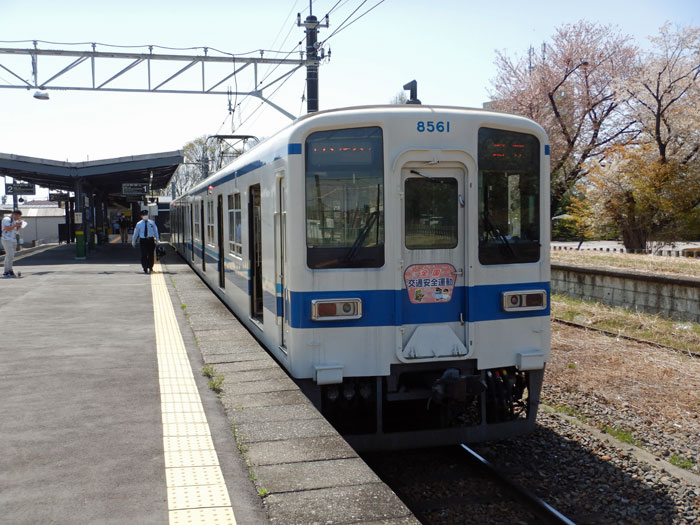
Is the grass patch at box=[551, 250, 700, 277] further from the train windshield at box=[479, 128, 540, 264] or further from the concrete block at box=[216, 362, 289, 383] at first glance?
the concrete block at box=[216, 362, 289, 383]

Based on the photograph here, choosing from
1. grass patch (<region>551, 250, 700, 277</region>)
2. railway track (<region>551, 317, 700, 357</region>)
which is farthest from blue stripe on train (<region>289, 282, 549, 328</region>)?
grass patch (<region>551, 250, 700, 277</region>)

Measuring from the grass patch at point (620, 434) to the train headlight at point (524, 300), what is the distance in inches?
59.3

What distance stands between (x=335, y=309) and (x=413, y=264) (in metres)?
0.68

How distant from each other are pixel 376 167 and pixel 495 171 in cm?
96

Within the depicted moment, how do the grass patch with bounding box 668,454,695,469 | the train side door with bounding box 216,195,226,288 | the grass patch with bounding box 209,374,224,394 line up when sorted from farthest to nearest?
the train side door with bounding box 216,195,226,288 → the grass patch with bounding box 209,374,224,394 → the grass patch with bounding box 668,454,695,469

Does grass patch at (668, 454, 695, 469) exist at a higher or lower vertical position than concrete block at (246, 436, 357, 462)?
lower

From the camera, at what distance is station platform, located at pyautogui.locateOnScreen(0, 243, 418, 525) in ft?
11.1

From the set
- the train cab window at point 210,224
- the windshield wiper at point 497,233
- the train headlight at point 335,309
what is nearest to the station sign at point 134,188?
the train cab window at point 210,224

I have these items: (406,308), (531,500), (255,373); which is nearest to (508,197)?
(406,308)

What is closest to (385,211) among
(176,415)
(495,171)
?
(495,171)

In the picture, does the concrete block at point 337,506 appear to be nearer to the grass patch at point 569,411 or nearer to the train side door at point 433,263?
the train side door at point 433,263

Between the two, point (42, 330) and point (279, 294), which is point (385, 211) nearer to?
Answer: point (279, 294)

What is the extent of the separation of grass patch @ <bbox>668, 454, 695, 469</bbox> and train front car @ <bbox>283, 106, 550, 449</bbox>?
1171mm

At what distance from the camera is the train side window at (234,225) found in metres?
8.35
